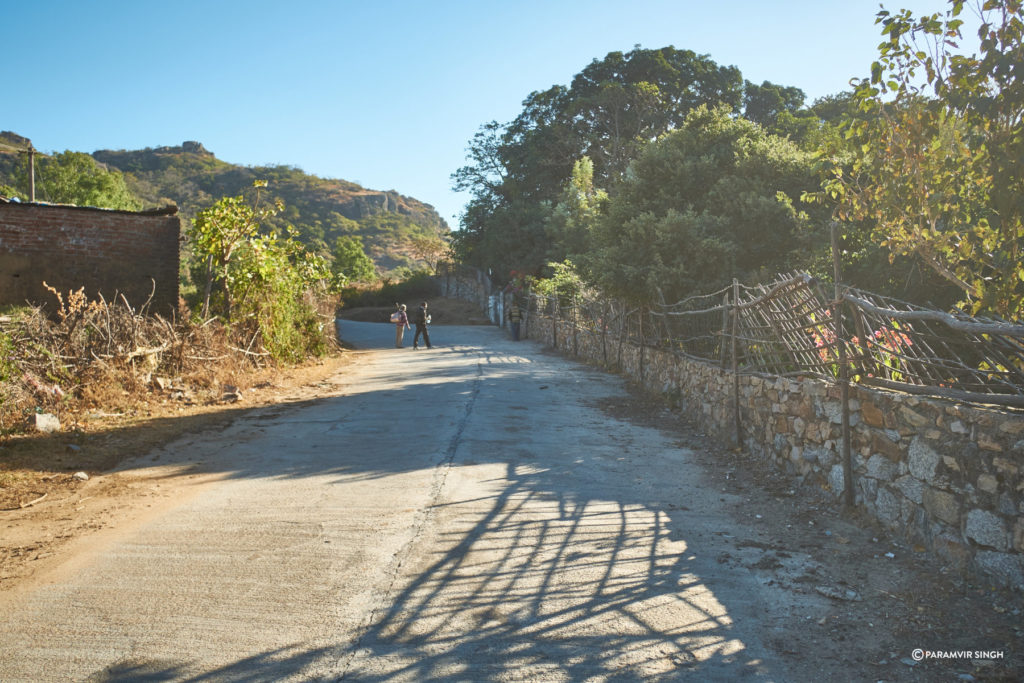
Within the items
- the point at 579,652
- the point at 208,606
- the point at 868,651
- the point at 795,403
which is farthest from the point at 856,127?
the point at 208,606

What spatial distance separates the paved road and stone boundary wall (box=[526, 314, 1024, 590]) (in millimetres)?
931

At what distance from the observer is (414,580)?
4.32m

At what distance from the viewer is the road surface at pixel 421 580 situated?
3.39m

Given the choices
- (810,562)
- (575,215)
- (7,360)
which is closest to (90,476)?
(7,360)

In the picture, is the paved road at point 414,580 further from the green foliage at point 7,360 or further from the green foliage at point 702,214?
the green foliage at point 702,214

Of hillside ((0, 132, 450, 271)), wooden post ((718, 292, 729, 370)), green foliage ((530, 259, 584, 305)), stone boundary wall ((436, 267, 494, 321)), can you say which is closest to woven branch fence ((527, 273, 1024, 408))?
wooden post ((718, 292, 729, 370))

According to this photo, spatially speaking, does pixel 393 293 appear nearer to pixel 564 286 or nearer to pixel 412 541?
pixel 564 286

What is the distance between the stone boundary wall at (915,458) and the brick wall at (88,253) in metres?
10.2

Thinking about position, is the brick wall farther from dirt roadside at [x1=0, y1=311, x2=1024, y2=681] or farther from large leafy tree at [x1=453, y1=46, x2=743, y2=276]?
large leafy tree at [x1=453, y1=46, x2=743, y2=276]

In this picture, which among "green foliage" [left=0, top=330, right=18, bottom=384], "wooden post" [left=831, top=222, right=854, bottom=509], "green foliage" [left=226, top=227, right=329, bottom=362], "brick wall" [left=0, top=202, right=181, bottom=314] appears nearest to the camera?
"wooden post" [left=831, top=222, right=854, bottom=509]

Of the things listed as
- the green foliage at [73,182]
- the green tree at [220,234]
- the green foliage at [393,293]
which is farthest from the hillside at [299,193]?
the green tree at [220,234]

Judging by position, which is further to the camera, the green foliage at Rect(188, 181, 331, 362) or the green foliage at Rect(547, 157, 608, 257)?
the green foliage at Rect(547, 157, 608, 257)

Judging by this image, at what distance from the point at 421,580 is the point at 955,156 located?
5.52m

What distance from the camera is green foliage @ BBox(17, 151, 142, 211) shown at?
3856cm
